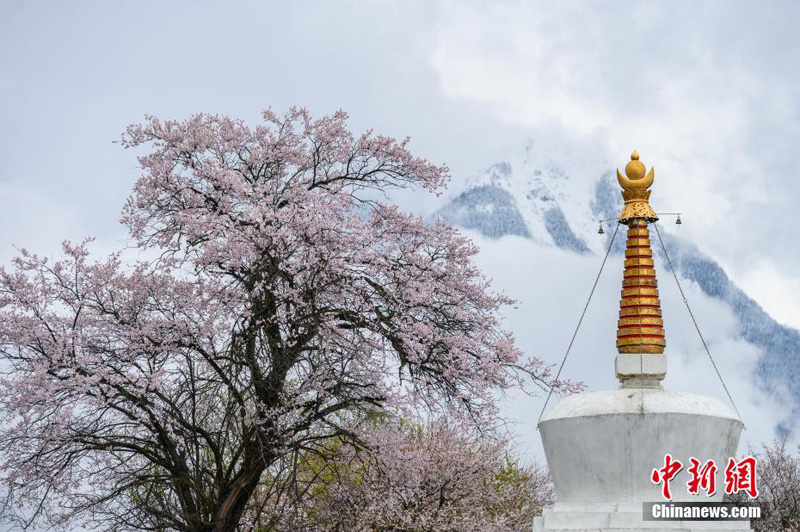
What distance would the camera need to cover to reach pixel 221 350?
821 inches

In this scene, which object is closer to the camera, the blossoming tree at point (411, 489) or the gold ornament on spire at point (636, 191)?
the gold ornament on spire at point (636, 191)

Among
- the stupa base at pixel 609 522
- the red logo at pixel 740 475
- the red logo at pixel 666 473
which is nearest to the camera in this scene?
the stupa base at pixel 609 522

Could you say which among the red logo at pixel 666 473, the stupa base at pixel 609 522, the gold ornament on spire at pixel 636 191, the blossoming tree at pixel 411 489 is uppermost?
the gold ornament on spire at pixel 636 191

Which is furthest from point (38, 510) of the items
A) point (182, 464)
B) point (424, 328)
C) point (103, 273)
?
point (424, 328)

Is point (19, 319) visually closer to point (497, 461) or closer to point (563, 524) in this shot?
point (563, 524)

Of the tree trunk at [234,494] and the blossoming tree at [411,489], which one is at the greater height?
the blossoming tree at [411,489]

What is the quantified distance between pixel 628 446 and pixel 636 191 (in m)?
4.48

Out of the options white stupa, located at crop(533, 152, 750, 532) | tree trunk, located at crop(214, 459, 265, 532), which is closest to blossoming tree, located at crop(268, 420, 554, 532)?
tree trunk, located at crop(214, 459, 265, 532)

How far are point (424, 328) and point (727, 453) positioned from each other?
6832 millimetres

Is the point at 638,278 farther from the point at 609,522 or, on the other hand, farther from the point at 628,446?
the point at 609,522

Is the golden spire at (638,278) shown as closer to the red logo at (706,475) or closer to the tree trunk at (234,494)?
the red logo at (706,475)

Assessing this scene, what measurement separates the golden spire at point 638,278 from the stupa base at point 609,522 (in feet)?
8.88

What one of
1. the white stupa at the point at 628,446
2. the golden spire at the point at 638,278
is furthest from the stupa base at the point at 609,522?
the golden spire at the point at 638,278

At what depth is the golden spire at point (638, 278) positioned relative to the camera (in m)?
17.0
